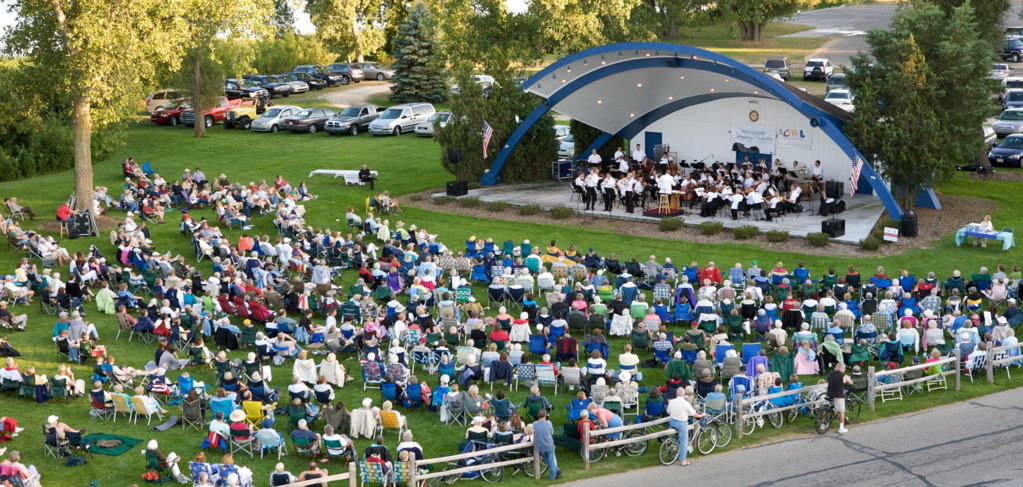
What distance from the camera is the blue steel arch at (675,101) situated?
28.8 metres

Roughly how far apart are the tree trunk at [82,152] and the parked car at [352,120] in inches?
669

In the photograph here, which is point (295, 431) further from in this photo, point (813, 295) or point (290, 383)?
point (813, 295)

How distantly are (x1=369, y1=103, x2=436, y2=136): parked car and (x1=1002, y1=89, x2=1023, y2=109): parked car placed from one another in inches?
923

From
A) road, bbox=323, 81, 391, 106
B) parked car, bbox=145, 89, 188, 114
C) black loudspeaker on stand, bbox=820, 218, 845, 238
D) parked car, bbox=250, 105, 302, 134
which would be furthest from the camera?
road, bbox=323, 81, 391, 106

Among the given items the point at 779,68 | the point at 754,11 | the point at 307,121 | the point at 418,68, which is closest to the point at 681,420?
the point at 307,121

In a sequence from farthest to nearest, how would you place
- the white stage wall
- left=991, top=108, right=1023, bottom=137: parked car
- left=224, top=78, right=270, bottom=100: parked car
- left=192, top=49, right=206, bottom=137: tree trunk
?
left=224, top=78, right=270, bottom=100: parked car → left=192, top=49, right=206, bottom=137: tree trunk → left=991, top=108, right=1023, bottom=137: parked car → the white stage wall

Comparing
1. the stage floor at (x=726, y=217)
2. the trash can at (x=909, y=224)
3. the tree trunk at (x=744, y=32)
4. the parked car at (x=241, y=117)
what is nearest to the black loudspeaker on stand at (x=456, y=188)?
the stage floor at (x=726, y=217)

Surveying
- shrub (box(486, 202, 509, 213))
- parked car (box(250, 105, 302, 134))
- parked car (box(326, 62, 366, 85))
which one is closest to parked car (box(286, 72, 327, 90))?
parked car (box(326, 62, 366, 85))

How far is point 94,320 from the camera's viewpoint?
22312 millimetres

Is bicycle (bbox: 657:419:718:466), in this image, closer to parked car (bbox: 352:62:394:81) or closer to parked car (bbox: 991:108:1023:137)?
parked car (bbox: 991:108:1023:137)

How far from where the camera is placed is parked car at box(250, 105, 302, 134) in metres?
47.4

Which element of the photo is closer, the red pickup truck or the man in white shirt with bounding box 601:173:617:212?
the man in white shirt with bounding box 601:173:617:212

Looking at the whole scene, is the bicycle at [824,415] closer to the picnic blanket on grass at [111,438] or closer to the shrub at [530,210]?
the picnic blanket on grass at [111,438]

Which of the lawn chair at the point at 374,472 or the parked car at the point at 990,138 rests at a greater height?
the parked car at the point at 990,138
